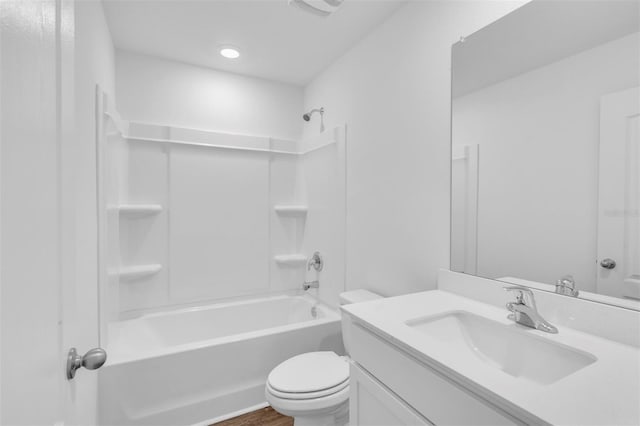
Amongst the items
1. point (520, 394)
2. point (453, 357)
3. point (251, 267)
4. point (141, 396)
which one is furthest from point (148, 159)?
point (520, 394)

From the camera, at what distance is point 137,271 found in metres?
2.26

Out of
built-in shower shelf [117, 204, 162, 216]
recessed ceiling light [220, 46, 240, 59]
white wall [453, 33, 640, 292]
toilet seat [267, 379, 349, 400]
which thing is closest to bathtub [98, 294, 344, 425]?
toilet seat [267, 379, 349, 400]

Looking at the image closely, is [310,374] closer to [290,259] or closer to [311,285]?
[311,285]

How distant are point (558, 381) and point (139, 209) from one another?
2437 millimetres

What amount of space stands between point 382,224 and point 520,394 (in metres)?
1.35

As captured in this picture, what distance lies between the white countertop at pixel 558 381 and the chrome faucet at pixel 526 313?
0.03 m

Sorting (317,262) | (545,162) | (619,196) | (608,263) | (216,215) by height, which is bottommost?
(317,262)

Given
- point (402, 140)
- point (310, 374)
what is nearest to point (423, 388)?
point (310, 374)

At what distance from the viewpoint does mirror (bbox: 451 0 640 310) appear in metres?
0.91

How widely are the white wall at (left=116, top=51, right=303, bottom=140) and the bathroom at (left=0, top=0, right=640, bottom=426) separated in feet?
0.06

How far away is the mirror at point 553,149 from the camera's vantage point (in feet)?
2.99

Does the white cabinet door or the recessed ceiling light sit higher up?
the recessed ceiling light

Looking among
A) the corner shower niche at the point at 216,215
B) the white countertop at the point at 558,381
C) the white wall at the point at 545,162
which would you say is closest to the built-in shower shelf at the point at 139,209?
the corner shower niche at the point at 216,215

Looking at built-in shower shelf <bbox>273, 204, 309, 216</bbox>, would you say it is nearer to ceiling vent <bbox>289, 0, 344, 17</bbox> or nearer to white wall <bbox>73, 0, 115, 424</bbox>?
white wall <bbox>73, 0, 115, 424</bbox>
